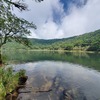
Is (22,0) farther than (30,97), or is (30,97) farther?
(30,97)

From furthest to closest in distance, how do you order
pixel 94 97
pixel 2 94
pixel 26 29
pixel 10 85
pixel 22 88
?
pixel 26 29 → pixel 22 88 → pixel 94 97 → pixel 10 85 → pixel 2 94

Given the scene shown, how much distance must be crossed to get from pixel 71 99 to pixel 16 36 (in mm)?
21694

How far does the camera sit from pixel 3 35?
3806 cm

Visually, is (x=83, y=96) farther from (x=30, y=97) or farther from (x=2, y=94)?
(x=2, y=94)

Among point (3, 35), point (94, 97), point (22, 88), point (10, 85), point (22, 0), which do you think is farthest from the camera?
point (3, 35)

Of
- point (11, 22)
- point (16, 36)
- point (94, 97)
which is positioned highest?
point (11, 22)

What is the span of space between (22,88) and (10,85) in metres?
5.60

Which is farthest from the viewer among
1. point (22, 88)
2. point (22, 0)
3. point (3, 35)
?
point (3, 35)

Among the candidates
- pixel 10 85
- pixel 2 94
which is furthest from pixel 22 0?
pixel 10 85

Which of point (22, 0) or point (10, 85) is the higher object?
point (22, 0)

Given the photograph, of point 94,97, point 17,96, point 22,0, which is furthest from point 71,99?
point 22,0

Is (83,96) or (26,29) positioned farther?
(26,29)

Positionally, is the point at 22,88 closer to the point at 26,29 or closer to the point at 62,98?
the point at 62,98

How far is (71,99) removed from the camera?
76.3 feet
